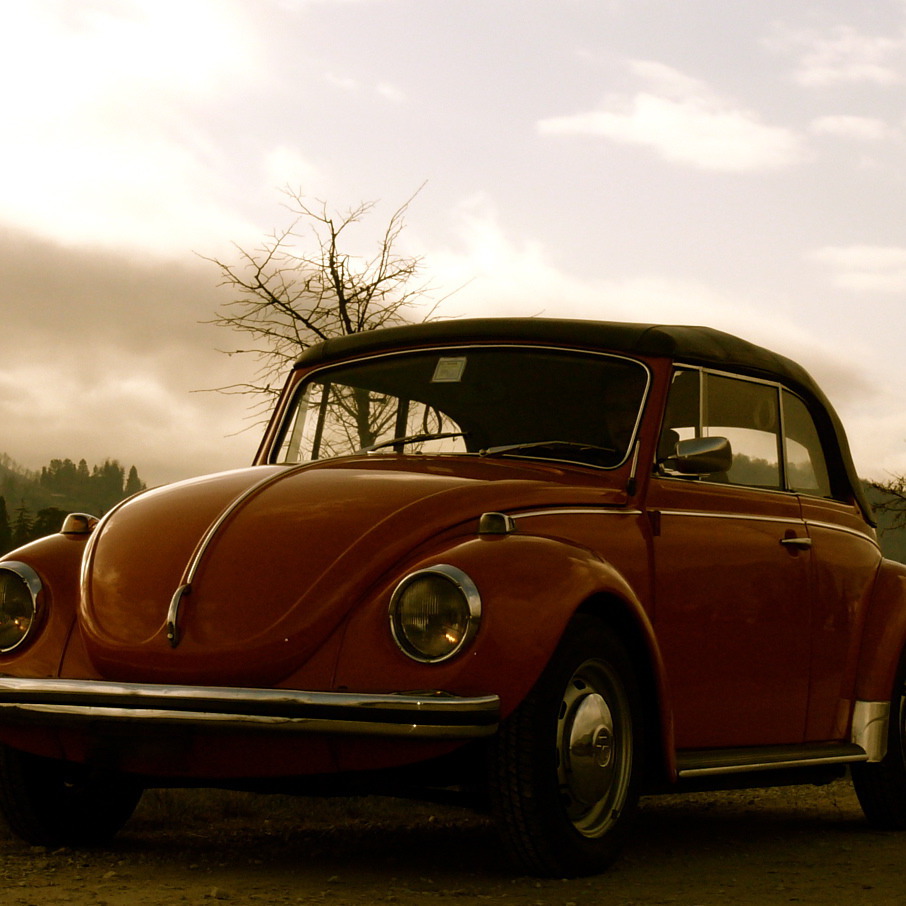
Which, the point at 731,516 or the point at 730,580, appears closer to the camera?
the point at 730,580

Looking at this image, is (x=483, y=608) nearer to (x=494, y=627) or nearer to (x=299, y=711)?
(x=494, y=627)

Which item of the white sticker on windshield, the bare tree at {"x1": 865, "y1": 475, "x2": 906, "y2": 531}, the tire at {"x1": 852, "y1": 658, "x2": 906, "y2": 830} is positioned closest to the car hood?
the white sticker on windshield

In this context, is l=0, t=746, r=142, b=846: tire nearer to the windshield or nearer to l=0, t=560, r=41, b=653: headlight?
l=0, t=560, r=41, b=653: headlight

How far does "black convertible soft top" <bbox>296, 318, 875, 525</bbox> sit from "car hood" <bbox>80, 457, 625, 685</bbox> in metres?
0.90

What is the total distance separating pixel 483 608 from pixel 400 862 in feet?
4.23

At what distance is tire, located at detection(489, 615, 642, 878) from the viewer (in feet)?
14.7

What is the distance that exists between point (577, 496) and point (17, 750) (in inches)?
87.0

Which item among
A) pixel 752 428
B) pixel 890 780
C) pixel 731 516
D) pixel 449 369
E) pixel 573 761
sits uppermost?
pixel 449 369

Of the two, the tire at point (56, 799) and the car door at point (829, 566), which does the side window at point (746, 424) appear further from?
the tire at point (56, 799)

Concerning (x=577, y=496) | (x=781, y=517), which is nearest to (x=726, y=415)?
(x=781, y=517)

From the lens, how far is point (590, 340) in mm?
5977

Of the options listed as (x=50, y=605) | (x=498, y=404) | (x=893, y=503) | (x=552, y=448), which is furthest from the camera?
(x=893, y=503)

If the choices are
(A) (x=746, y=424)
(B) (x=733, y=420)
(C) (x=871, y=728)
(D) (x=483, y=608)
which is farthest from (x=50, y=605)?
(C) (x=871, y=728)

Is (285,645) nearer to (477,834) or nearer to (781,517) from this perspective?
(477,834)
